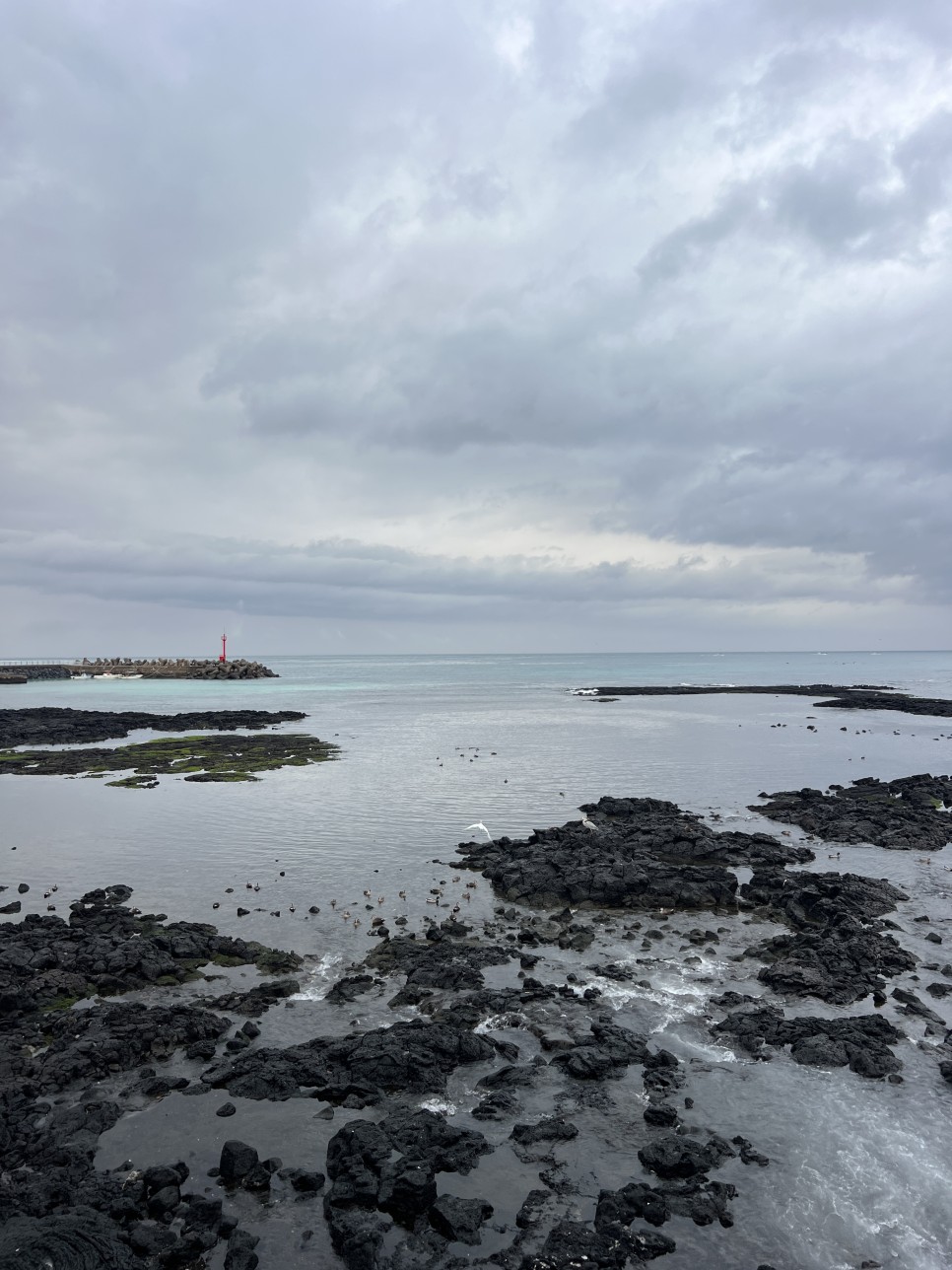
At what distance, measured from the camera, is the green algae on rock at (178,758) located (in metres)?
53.3

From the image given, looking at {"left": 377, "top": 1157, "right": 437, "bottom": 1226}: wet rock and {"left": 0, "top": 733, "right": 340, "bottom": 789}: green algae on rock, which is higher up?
{"left": 0, "top": 733, "right": 340, "bottom": 789}: green algae on rock

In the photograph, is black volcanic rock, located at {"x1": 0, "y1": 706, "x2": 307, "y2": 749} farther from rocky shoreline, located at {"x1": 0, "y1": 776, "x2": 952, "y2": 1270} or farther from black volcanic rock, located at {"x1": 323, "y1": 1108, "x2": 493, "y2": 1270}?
black volcanic rock, located at {"x1": 323, "y1": 1108, "x2": 493, "y2": 1270}

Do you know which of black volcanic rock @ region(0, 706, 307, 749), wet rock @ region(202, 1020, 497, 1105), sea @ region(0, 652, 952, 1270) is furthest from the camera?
black volcanic rock @ region(0, 706, 307, 749)

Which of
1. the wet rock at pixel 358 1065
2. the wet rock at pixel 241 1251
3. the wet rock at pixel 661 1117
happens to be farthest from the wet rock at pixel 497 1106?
the wet rock at pixel 241 1251

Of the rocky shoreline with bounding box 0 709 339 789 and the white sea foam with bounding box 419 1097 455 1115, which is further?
the rocky shoreline with bounding box 0 709 339 789

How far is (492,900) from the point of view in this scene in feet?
86.1

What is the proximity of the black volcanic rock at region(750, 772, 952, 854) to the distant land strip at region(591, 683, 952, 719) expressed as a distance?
209ft

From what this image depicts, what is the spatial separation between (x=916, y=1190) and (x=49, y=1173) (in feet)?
45.6

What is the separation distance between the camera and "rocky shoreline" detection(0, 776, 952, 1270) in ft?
35.3

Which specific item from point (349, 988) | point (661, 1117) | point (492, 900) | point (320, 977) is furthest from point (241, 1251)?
point (492, 900)

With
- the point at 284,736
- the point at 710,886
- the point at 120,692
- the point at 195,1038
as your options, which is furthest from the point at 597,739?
the point at 120,692

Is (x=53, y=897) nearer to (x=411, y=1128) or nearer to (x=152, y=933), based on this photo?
(x=152, y=933)

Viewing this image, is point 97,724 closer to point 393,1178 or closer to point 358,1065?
point 358,1065

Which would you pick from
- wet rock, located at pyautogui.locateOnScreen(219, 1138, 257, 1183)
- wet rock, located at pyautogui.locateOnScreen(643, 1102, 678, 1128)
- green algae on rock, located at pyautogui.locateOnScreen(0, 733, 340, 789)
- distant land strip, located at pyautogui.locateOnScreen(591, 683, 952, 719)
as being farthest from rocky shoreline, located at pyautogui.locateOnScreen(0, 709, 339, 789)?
distant land strip, located at pyautogui.locateOnScreen(591, 683, 952, 719)
